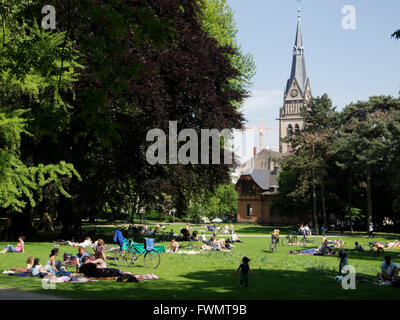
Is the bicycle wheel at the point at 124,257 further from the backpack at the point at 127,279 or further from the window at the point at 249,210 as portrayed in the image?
the window at the point at 249,210

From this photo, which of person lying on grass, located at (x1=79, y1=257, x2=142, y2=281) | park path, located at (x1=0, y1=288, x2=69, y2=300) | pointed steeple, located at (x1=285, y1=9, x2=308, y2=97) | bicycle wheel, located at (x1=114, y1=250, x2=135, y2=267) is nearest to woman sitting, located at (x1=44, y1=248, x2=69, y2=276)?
person lying on grass, located at (x1=79, y1=257, x2=142, y2=281)

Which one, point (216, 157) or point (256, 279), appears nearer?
point (256, 279)

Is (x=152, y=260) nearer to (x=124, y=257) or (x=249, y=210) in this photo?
(x=124, y=257)

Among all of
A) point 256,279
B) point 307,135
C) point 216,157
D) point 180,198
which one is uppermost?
point 307,135

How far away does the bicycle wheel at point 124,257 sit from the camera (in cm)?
2227

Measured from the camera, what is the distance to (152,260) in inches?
863

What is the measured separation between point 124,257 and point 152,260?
4.31ft

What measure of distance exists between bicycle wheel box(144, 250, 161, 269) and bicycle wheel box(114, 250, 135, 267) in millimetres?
681

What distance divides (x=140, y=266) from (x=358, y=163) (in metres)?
44.4

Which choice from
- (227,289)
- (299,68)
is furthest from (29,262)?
(299,68)

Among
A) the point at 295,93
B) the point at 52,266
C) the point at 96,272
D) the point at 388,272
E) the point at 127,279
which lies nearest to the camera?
the point at 127,279
